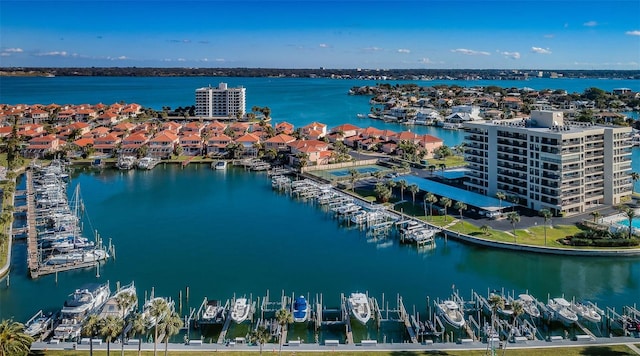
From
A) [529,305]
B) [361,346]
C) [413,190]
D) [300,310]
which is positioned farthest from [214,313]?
[413,190]

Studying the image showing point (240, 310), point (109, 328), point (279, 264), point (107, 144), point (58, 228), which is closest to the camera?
point (109, 328)

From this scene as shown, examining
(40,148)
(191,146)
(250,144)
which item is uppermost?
(250,144)

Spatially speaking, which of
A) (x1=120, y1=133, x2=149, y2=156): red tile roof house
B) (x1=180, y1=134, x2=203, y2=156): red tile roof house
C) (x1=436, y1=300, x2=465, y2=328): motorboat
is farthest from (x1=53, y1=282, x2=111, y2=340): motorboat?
(x1=120, y1=133, x2=149, y2=156): red tile roof house

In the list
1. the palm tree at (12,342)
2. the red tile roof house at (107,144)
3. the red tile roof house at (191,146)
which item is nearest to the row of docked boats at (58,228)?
the palm tree at (12,342)

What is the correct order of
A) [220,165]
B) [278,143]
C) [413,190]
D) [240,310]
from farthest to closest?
[278,143]
[220,165]
[413,190]
[240,310]

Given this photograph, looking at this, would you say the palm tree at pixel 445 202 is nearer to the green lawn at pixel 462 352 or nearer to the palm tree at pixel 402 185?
the palm tree at pixel 402 185

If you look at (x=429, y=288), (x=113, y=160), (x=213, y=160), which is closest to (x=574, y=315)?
(x=429, y=288)

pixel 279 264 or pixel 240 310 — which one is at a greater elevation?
pixel 279 264

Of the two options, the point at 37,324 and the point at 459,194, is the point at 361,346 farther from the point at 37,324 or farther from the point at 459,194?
the point at 459,194
